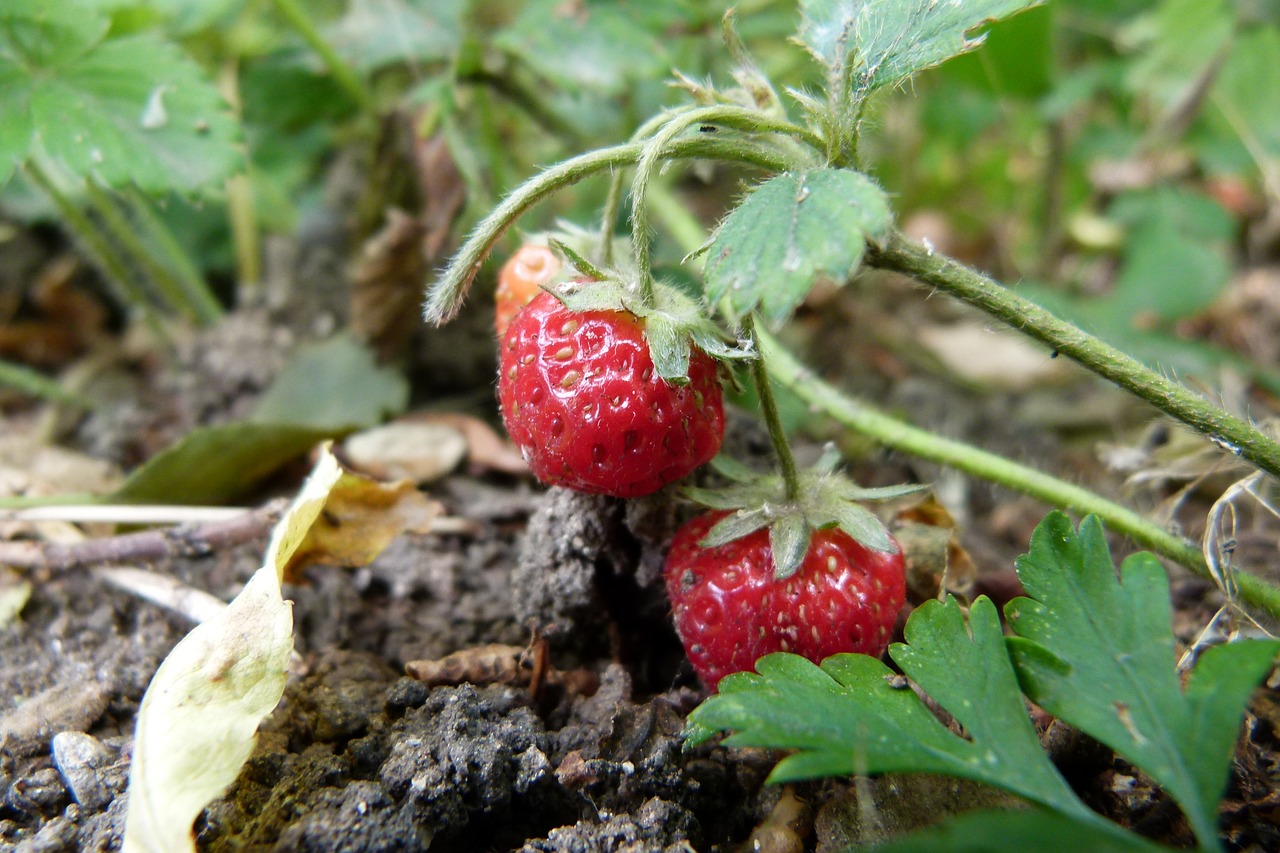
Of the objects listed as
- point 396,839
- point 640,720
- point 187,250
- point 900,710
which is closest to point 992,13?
point 900,710

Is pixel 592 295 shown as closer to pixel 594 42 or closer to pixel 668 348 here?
pixel 668 348

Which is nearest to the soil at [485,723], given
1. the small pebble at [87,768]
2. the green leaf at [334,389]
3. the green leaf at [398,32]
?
the small pebble at [87,768]

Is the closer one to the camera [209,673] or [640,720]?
[209,673]

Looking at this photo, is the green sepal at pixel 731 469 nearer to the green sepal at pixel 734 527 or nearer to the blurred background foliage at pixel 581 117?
the green sepal at pixel 734 527

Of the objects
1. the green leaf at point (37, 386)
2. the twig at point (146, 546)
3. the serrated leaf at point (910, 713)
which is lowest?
the green leaf at point (37, 386)

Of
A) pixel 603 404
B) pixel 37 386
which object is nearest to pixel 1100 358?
pixel 603 404

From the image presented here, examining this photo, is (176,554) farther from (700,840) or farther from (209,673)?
(700,840)
